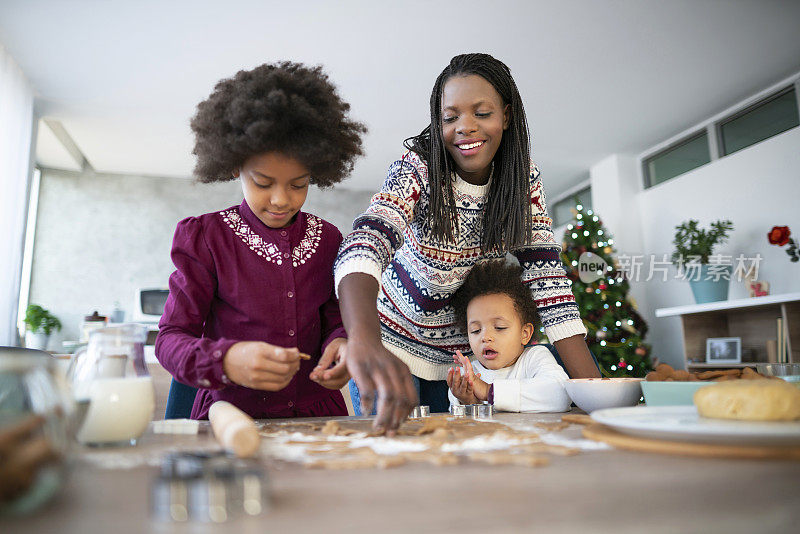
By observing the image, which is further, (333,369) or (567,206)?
(567,206)

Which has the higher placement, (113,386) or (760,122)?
(760,122)

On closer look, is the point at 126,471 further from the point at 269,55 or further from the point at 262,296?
the point at 269,55

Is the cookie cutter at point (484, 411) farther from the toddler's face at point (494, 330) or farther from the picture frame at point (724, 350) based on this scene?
the picture frame at point (724, 350)

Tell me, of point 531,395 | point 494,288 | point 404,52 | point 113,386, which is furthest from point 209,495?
point 404,52

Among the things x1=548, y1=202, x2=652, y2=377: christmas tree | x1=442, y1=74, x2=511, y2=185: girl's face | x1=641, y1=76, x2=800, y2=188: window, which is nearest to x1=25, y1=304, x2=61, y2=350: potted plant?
x1=548, y1=202, x2=652, y2=377: christmas tree

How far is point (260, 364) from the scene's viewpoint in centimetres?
81

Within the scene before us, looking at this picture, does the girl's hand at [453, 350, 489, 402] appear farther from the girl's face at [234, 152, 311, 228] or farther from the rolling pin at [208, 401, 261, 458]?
the rolling pin at [208, 401, 261, 458]

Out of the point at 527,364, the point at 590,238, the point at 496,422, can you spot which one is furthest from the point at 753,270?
the point at 496,422

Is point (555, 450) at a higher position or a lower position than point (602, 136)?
lower

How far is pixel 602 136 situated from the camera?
Result: 557cm

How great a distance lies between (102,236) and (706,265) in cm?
584

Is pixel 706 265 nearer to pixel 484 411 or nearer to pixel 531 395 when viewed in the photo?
pixel 531 395

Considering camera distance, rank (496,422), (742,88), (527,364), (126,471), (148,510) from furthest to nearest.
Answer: (742,88) → (527,364) → (496,422) → (126,471) → (148,510)

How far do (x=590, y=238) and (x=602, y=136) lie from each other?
990 mm
